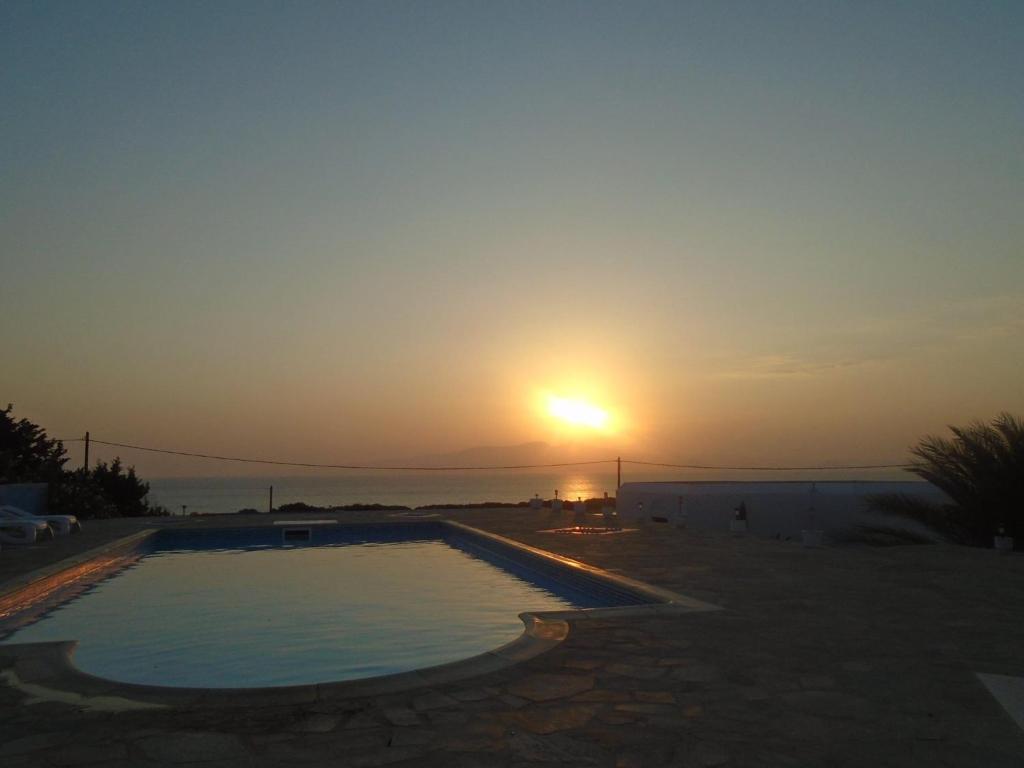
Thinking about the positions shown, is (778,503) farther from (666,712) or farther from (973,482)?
(666,712)

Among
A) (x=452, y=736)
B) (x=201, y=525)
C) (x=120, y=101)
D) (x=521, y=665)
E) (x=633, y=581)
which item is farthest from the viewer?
(x=201, y=525)

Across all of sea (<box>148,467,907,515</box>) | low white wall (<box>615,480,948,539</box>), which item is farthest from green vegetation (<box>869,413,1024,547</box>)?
sea (<box>148,467,907,515</box>)

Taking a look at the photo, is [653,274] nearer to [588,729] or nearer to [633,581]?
[633,581]

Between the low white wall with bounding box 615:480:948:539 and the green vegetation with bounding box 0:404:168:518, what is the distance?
36.2ft

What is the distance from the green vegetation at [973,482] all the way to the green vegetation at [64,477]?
14807 mm

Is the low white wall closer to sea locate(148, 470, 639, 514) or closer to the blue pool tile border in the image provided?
the blue pool tile border

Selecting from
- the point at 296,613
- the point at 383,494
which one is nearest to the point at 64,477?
the point at 296,613

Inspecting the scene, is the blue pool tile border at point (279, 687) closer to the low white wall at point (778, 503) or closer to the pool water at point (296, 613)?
the pool water at point (296, 613)

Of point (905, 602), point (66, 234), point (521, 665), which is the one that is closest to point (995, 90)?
point (905, 602)

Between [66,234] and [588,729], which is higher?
[66,234]

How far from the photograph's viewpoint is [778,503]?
13523 millimetres

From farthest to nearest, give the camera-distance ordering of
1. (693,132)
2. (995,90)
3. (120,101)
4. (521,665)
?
(693,132), (120,101), (995,90), (521,665)

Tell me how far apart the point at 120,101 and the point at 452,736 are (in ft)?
34.8

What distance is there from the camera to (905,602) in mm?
6422
